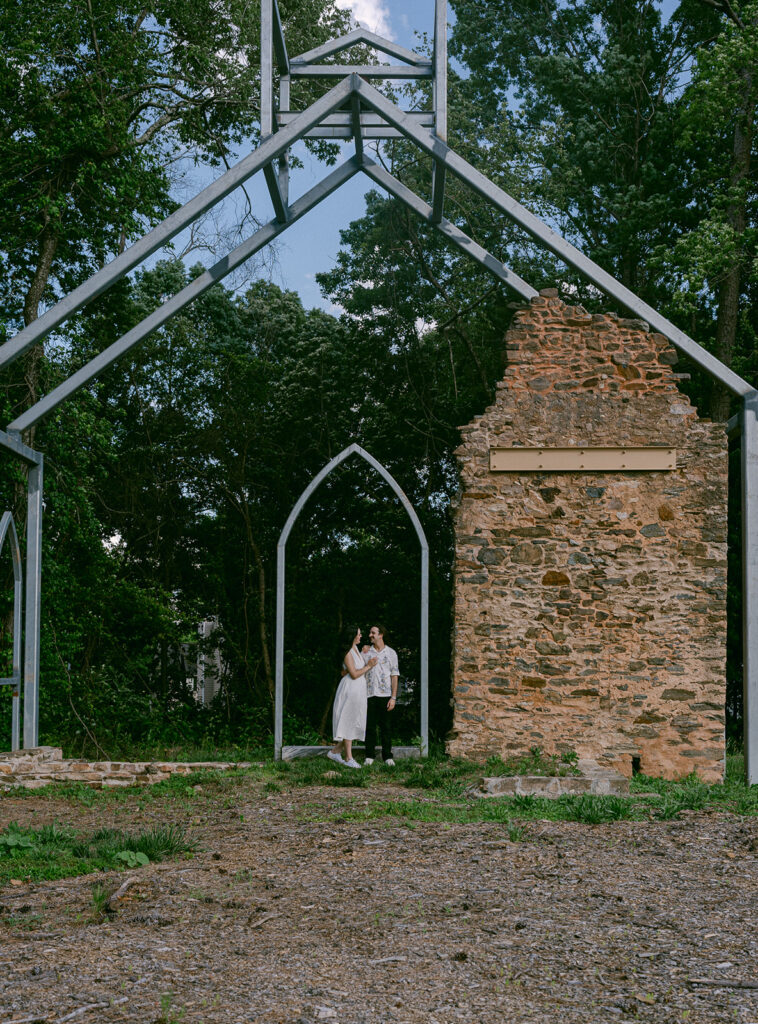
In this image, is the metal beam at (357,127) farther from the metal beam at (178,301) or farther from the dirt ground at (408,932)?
the dirt ground at (408,932)

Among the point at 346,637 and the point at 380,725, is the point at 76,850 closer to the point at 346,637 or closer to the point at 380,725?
the point at 380,725

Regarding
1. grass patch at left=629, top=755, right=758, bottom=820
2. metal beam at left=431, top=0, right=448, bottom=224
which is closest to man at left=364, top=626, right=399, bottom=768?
grass patch at left=629, top=755, right=758, bottom=820

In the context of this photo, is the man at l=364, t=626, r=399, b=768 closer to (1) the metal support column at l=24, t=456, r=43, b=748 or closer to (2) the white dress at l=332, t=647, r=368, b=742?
(2) the white dress at l=332, t=647, r=368, b=742

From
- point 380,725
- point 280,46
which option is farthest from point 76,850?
point 280,46

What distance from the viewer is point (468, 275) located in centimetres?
1809

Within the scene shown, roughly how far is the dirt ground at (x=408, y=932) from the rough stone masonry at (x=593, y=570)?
10.5 ft

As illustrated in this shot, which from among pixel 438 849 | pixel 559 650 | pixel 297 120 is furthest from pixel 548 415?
pixel 438 849

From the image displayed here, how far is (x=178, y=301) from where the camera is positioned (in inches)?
404

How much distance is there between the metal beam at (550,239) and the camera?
31.4 ft

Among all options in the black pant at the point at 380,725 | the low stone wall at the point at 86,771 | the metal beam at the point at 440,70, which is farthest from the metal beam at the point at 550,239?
the low stone wall at the point at 86,771

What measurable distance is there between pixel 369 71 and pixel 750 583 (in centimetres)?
630

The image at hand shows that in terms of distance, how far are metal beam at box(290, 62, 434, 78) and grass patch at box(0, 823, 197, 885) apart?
752 cm

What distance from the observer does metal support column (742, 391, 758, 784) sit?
9.13m

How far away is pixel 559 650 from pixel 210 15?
11828mm
